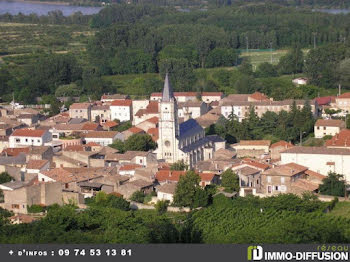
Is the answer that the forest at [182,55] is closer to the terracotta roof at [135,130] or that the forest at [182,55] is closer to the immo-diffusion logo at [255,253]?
the terracotta roof at [135,130]

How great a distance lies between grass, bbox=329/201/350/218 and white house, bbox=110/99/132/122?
39.8ft

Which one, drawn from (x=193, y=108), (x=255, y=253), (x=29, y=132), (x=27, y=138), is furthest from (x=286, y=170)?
(x=255, y=253)

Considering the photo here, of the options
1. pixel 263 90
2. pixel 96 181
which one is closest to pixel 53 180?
pixel 96 181

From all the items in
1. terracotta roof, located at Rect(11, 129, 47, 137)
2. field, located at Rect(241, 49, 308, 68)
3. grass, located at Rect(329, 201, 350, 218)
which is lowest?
grass, located at Rect(329, 201, 350, 218)

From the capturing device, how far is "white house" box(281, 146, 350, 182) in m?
24.7

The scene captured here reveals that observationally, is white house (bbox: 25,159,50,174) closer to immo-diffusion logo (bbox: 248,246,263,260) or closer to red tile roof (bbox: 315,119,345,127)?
red tile roof (bbox: 315,119,345,127)

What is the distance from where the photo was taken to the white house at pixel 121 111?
33.3 metres

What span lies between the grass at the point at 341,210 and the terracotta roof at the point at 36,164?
7.89 metres

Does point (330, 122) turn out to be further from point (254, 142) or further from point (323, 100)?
point (323, 100)

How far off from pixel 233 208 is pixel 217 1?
199 feet

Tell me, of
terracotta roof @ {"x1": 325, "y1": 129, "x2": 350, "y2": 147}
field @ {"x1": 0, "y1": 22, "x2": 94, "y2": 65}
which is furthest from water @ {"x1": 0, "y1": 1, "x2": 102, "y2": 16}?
terracotta roof @ {"x1": 325, "y1": 129, "x2": 350, "y2": 147}

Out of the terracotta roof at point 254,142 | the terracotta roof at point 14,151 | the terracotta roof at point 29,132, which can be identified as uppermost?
the terracotta roof at point 29,132

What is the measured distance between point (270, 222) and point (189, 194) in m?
2.68

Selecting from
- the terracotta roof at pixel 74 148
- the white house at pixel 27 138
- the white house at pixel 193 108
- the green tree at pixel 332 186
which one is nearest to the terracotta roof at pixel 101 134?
the white house at pixel 27 138
